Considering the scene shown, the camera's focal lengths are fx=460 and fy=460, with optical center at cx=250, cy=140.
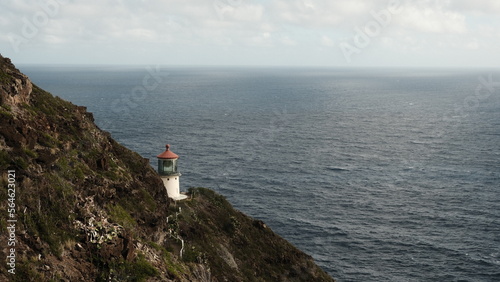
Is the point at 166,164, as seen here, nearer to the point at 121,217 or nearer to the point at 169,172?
the point at 169,172

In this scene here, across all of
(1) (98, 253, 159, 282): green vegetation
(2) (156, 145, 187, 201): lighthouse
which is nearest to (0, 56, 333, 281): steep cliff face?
(1) (98, 253, 159, 282): green vegetation

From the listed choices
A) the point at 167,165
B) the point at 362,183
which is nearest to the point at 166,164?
the point at 167,165

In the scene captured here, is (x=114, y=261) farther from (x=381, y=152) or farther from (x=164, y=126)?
(x=164, y=126)

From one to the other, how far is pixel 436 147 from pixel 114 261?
12650 cm

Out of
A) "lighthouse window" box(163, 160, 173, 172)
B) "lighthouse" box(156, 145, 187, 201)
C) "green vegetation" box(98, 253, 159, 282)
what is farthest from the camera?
"lighthouse window" box(163, 160, 173, 172)

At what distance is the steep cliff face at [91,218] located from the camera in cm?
2203

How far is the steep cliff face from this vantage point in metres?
22.0

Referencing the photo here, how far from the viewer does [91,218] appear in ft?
84.0

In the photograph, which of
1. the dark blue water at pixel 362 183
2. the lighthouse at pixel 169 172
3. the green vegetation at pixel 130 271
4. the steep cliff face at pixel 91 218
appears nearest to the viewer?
the steep cliff face at pixel 91 218

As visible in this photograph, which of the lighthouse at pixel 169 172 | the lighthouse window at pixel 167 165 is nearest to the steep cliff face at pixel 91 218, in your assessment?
the lighthouse at pixel 169 172

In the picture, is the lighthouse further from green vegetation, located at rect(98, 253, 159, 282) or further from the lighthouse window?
green vegetation, located at rect(98, 253, 159, 282)

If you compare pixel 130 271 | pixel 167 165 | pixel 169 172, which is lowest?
pixel 130 271

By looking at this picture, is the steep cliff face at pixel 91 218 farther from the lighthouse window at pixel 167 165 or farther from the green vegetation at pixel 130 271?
the lighthouse window at pixel 167 165

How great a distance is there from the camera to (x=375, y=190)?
98.0 meters
